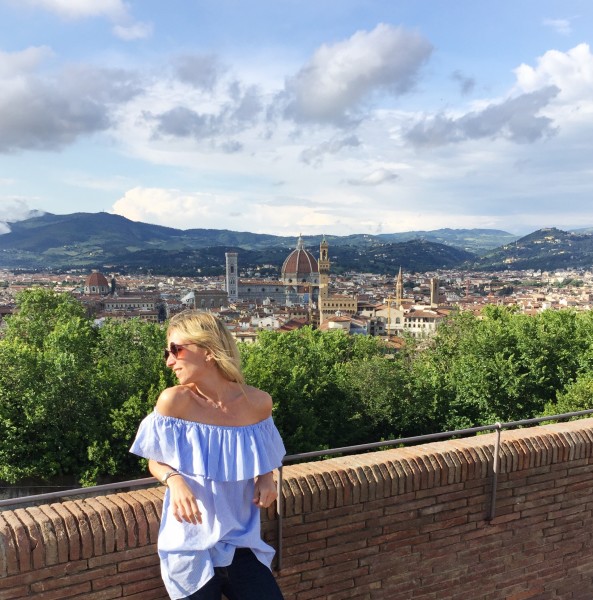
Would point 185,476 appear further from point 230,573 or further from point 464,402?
point 464,402

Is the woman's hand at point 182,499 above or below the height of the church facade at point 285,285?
above

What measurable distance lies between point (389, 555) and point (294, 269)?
139m

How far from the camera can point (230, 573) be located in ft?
8.17

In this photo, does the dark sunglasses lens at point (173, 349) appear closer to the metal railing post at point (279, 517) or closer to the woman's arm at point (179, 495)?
the woman's arm at point (179, 495)

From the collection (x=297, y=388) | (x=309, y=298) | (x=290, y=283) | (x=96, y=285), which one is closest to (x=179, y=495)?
(x=297, y=388)

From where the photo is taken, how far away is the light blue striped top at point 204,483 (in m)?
2.39

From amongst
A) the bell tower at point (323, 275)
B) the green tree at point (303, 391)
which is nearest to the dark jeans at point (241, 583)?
the green tree at point (303, 391)

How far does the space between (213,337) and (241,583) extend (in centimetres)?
109

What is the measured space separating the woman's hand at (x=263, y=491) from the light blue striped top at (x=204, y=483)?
5cm

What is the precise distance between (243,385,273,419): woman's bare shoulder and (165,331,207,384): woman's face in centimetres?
23

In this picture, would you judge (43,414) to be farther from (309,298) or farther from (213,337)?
(309,298)

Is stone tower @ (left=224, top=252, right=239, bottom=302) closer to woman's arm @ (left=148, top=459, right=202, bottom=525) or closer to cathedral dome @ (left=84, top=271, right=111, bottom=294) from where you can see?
cathedral dome @ (left=84, top=271, right=111, bottom=294)

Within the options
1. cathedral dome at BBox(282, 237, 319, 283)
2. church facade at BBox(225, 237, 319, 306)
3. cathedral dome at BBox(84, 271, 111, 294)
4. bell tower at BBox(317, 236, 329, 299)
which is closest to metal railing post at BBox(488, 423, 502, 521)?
bell tower at BBox(317, 236, 329, 299)

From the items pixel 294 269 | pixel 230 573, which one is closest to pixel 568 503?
pixel 230 573
